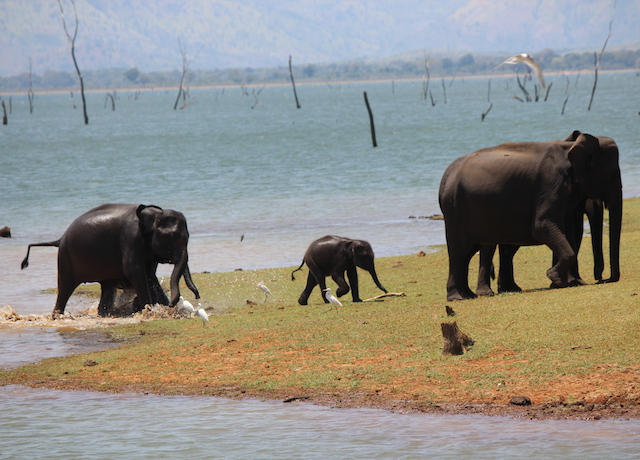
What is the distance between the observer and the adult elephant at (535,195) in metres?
13.2

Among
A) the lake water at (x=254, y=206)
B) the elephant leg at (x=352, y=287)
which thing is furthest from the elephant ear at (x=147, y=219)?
the elephant leg at (x=352, y=287)

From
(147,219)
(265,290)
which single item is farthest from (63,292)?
(265,290)

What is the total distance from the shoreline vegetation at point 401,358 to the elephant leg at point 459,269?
0.30 metres

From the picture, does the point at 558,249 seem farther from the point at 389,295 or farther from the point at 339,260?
the point at 339,260

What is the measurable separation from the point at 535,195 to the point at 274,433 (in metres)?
6.27

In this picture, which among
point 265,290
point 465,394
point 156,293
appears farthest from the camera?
point 265,290

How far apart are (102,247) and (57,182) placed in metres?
39.8

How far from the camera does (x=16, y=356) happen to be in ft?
40.9

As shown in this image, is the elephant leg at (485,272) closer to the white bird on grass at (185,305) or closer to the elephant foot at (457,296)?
the elephant foot at (457,296)

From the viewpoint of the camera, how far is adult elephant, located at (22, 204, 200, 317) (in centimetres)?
1460

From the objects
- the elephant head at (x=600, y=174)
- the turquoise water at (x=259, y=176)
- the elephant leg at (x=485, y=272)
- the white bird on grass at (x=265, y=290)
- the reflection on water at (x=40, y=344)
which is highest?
the elephant head at (x=600, y=174)

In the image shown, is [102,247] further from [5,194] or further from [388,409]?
[5,194]

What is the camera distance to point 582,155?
13.2 m

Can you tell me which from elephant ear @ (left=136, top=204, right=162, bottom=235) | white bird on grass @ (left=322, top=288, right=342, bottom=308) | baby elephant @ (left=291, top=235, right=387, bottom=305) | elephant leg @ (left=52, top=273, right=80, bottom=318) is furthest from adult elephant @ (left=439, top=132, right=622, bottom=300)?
elephant leg @ (left=52, top=273, right=80, bottom=318)
